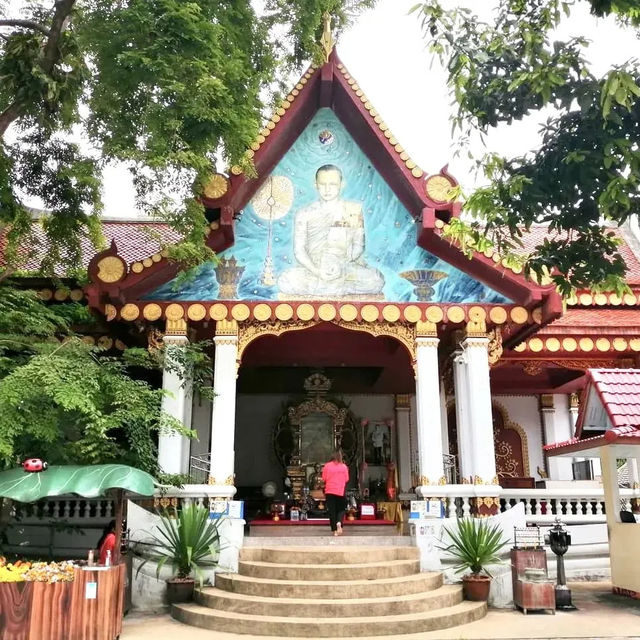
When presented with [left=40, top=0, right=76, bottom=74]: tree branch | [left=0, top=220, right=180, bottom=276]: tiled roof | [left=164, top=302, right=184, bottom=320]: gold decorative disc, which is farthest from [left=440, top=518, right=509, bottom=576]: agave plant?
[left=40, top=0, right=76, bottom=74]: tree branch

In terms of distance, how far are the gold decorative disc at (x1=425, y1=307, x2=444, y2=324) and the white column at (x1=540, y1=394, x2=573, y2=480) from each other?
7389mm

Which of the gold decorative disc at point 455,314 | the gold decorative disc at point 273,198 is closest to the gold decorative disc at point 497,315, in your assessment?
the gold decorative disc at point 455,314

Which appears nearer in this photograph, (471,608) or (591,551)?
(471,608)

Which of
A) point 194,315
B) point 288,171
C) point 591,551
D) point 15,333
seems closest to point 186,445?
point 194,315

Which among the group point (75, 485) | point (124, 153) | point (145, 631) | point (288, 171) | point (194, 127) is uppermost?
point (288, 171)

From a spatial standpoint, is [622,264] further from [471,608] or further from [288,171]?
[288,171]

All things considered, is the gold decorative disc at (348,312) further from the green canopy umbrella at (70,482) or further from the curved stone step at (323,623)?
the curved stone step at (323,623)

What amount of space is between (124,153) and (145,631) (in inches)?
221

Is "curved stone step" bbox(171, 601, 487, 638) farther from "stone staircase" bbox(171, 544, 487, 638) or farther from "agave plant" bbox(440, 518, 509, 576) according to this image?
"agave plant" bbox(440, 518, 509, 576)

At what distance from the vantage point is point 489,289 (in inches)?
442

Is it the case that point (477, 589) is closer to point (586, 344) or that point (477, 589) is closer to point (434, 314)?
point (434, 314)

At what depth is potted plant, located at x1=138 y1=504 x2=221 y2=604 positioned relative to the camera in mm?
9000

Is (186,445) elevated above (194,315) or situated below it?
below

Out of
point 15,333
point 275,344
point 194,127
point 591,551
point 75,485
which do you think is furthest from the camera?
point 275,344
